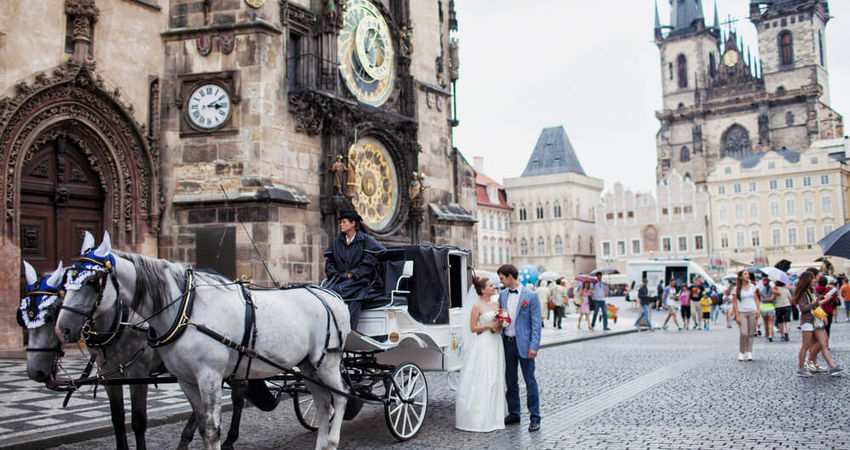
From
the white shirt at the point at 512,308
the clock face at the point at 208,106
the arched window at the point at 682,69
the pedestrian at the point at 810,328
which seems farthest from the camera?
the arched window at the point at 682,69

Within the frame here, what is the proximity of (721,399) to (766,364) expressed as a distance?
16.1 ft

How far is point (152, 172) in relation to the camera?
1560 cm

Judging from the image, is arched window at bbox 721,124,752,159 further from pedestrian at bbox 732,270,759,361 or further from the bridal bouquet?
the bridal bouquet

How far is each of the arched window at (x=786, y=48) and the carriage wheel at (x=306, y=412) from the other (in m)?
100

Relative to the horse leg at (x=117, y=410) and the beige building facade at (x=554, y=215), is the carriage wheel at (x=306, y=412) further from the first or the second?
the beige building facade at (x=554, y=215)

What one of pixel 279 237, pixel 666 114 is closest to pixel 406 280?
pixel 279 237

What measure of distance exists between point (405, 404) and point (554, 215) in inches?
3162

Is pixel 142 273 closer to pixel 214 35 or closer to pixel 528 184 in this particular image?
pixel 214 35

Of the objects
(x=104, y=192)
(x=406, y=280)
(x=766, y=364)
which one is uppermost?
(x=104, y=192)

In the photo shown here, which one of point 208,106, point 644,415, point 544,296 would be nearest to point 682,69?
point 544,296

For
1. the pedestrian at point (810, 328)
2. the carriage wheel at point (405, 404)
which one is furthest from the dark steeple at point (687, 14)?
the carriage wheel at point (405, 404)

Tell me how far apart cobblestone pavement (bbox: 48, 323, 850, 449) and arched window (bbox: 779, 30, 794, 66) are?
91.8 meters

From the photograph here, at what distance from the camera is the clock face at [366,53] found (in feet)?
60.6

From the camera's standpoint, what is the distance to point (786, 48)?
9625 cm
